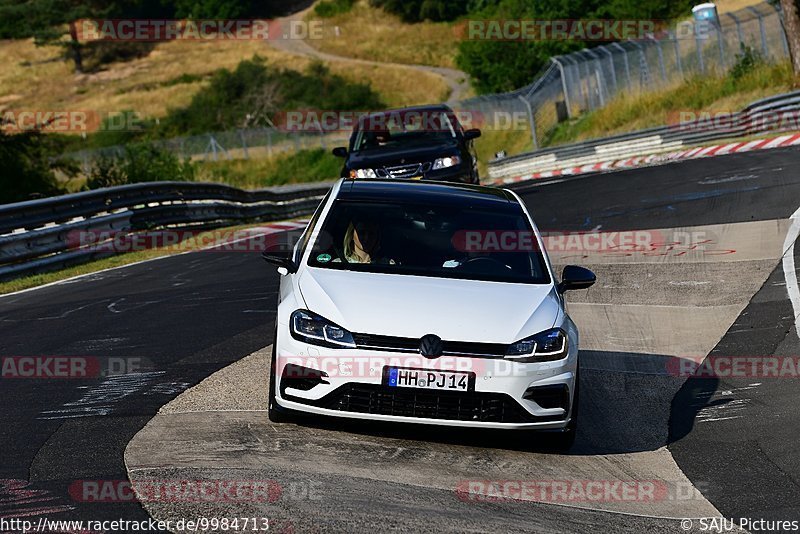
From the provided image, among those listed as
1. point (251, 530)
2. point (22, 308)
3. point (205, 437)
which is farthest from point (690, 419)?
point (22, 308)

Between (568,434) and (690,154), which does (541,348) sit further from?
(690,154)

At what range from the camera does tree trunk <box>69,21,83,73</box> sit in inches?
4021

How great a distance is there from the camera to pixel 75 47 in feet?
337

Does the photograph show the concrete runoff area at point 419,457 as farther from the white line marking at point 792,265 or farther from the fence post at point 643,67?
the fence post at point 643,67

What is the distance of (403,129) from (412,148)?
108cm

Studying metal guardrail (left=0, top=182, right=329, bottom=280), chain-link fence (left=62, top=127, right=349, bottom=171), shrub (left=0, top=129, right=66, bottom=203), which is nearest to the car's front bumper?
metal guardrail (left=0, top=182, right=329, bottom=280)

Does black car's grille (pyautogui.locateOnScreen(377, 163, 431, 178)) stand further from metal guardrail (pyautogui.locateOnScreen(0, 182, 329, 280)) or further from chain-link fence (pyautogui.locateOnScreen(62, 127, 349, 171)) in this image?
chain-link fence (pyautogui.locateOnScreen(62, 127, 349, 171))

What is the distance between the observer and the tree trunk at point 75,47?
102125mm

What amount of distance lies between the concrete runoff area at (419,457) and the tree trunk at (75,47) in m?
97.8

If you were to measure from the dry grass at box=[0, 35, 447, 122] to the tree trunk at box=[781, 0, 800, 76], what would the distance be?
48183mm

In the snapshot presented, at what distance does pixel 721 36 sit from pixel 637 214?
2244cm

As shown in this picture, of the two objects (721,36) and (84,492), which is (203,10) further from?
(84,492)
